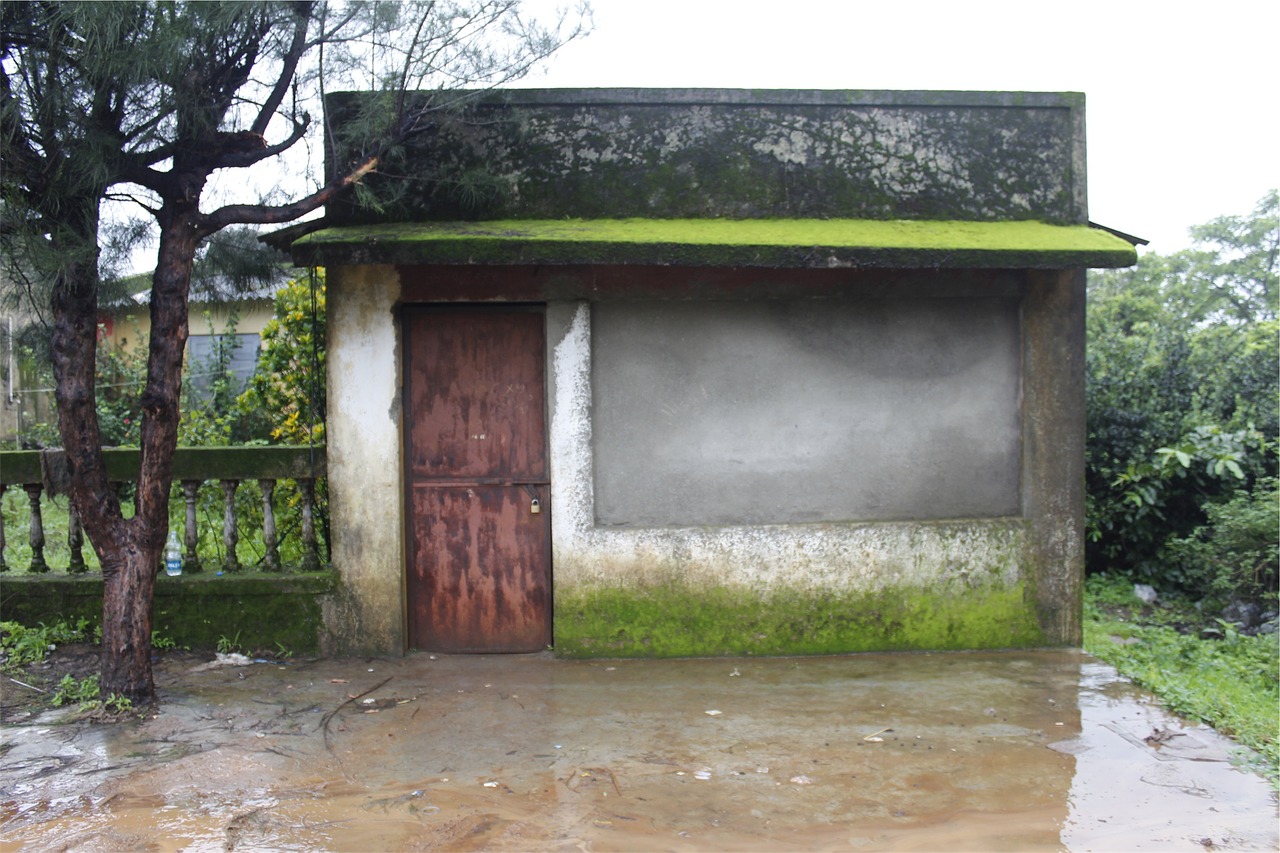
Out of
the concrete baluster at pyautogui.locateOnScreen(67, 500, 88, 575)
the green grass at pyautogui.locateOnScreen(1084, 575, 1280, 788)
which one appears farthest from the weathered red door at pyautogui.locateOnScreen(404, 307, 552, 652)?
the green grass at pyautogui.locateOnScreen(1084, 575, 1280, 788)

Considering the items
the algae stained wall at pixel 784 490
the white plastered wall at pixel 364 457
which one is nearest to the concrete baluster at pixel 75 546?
the white plastered wall at pixel 364 457

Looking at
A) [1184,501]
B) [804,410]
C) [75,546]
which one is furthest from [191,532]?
[1184,501]

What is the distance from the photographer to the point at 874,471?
21.1ft

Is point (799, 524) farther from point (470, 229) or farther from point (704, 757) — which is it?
point (470, 229)

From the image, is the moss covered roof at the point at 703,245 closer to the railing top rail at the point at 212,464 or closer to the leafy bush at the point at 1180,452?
the railing top rail at the point at 212,464

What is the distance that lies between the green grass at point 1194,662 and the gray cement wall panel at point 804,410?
4.35 feet

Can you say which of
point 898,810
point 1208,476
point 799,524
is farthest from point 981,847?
point 1208,476

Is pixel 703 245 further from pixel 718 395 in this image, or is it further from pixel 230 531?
pixel 230 531

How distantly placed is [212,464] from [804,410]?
12.3 ft

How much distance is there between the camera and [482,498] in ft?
20.7

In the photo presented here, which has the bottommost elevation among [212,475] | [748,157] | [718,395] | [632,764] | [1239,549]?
[632,764]

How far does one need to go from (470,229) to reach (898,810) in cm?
387

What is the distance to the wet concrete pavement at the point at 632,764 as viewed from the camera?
3.84m

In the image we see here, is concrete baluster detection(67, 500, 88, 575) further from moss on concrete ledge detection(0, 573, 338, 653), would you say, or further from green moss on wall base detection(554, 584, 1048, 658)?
green moss on wall base detection(554, 584, 1048, 658)
